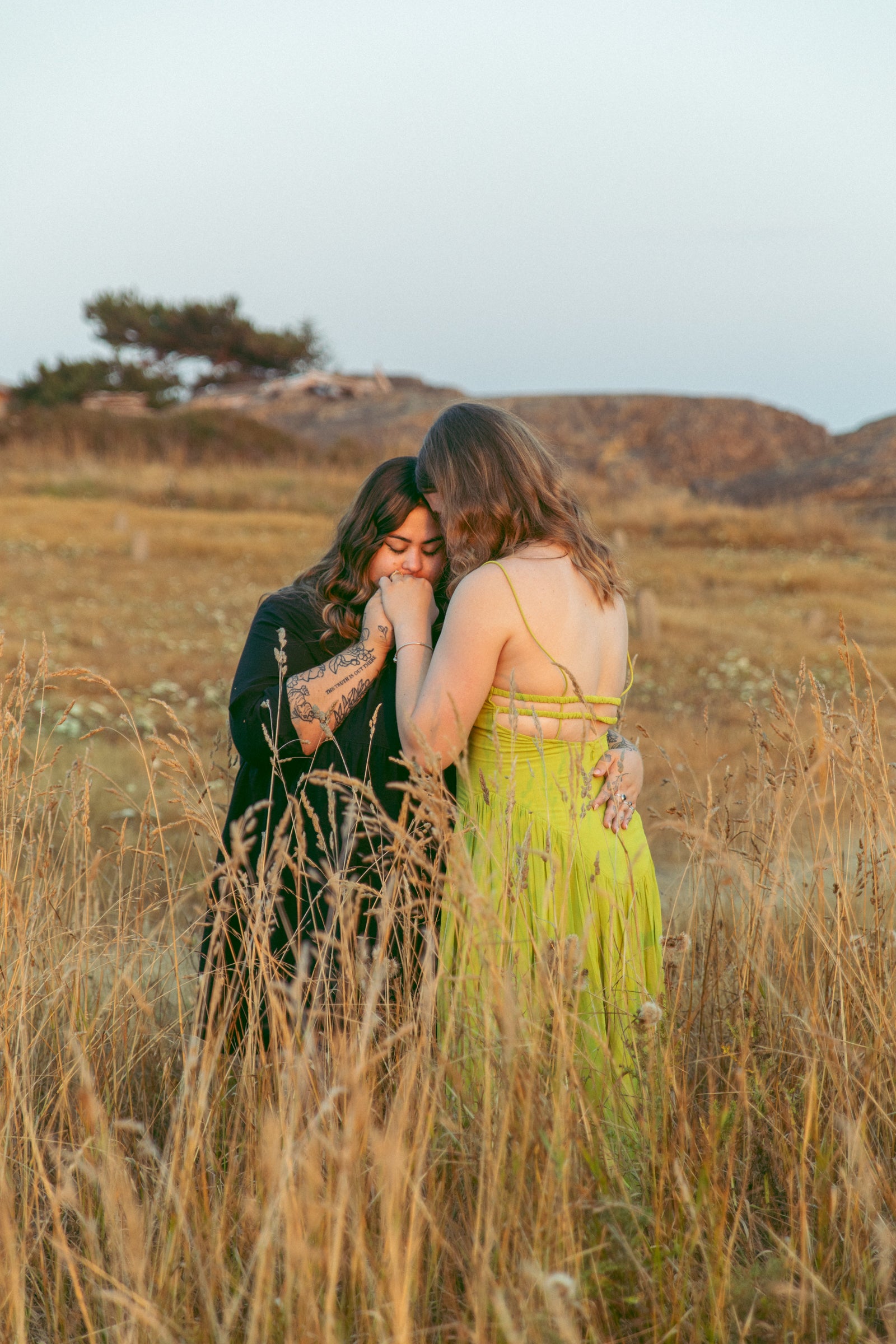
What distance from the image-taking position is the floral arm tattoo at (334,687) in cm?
250

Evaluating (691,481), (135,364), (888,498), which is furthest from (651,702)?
(135,364)

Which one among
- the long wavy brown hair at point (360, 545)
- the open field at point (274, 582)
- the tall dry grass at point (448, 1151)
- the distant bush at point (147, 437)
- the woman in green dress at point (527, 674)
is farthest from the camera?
the distant bush at point (147, 437)

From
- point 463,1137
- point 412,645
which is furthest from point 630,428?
point 463,1137

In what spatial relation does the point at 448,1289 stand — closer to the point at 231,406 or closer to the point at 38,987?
the point at 38,987

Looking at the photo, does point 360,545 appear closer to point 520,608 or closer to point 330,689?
point 330,689

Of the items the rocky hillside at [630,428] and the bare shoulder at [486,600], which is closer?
the bare shoulder at [486,600]

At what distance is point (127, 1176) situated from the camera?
1664 mm

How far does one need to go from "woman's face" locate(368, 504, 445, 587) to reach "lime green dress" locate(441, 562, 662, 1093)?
16.8 inches

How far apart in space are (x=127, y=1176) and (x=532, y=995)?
2.56 ft

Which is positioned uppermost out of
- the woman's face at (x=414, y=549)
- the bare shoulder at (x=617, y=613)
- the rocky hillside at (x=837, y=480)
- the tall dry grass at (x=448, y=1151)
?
the rocky hillside at (x=837, y=480)

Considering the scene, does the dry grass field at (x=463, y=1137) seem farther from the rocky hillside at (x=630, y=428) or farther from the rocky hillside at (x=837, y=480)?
the rocky hillside at (x=630, y=428)

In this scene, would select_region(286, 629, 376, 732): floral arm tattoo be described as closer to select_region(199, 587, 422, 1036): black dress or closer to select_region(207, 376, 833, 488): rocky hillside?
select_region(199, 587, 422, 1036): black dress

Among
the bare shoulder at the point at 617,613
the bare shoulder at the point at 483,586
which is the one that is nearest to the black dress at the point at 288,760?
the bare shoulder at the point at 483,586

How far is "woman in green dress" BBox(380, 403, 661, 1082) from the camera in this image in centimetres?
222
